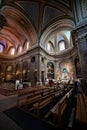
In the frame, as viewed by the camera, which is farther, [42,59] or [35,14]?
[42,59]

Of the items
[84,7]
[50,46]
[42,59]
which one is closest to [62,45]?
[50,46]

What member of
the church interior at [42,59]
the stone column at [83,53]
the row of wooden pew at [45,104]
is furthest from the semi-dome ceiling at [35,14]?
the row of wooden pew at [45,104]

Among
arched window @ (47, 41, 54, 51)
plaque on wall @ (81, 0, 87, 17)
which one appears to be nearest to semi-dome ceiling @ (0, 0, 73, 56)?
plaque on wall @ (81, 0, 87, 17)

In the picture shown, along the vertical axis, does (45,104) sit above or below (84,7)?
below

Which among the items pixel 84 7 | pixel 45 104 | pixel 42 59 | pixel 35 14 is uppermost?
pixel 35 14

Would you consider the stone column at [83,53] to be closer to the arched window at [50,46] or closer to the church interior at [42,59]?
the church interior at [42,59]

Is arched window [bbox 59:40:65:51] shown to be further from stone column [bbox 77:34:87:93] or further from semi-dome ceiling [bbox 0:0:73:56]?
stone column [bbox 77:34:87:93]

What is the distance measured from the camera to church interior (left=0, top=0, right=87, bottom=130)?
3103 mm

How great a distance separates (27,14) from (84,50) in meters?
12.4

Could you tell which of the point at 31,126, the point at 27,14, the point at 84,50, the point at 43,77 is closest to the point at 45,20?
the point at 27,14

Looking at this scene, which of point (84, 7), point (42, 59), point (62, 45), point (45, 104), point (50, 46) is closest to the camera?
point (45, 104)

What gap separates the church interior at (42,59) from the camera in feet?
10.2

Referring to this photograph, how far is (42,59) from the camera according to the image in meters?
16.7

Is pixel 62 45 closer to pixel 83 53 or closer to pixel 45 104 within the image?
pixel 83 53
